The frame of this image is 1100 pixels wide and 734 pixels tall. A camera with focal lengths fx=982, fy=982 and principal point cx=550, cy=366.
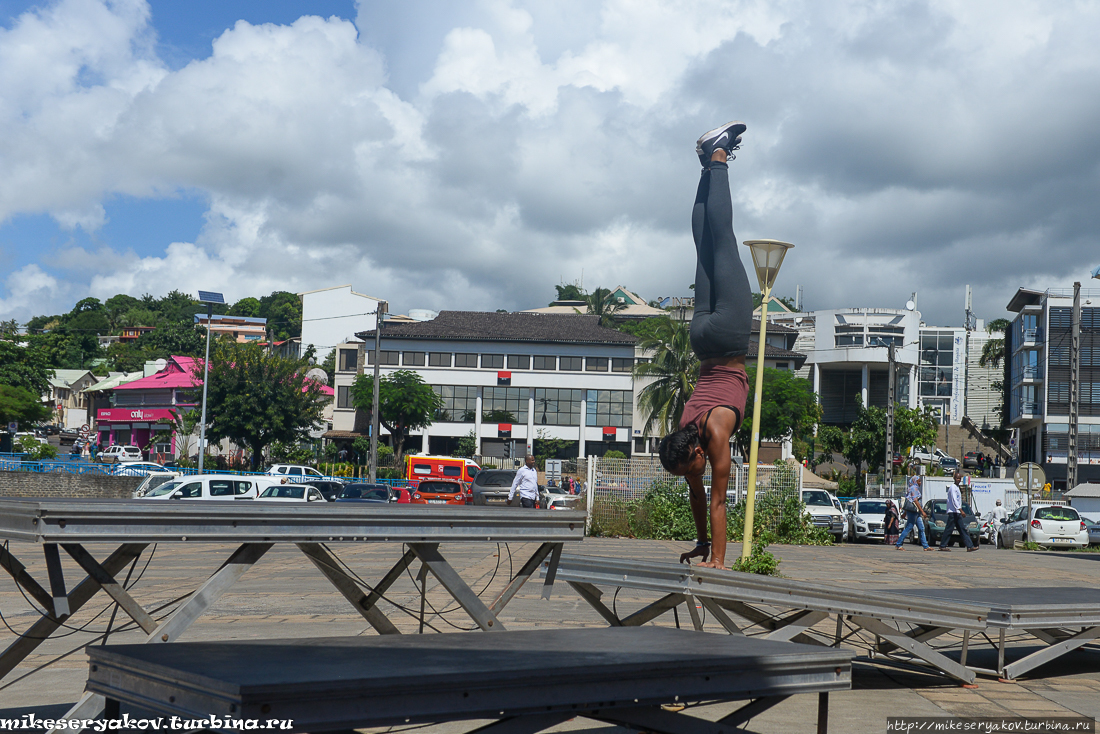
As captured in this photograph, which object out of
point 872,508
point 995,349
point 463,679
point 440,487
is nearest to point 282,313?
point 995,349

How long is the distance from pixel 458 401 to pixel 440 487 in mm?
41906

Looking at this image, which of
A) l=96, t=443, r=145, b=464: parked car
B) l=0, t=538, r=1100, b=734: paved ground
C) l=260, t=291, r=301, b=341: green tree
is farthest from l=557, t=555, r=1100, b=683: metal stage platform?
l=260, t=291, r=301, b=341: green tree

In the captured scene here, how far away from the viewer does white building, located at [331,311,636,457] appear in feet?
250

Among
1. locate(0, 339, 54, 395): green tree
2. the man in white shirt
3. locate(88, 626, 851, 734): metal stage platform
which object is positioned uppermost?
locate(0, 339, 54, 395): green tree

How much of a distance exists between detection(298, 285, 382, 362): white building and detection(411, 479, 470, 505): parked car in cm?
6218

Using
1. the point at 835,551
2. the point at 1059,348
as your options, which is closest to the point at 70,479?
the point at 835,551

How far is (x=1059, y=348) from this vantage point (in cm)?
6844

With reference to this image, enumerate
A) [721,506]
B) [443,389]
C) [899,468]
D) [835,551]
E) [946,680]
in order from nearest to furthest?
[721,506]
[946,680]
[835,551]
[899,468]
[443,389]

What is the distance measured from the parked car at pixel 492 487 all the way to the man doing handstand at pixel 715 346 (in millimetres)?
25660

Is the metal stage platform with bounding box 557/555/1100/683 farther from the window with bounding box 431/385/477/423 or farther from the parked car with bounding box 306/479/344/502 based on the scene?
the window with bounding box 431/385/477/423

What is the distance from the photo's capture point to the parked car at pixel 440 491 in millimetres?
34125

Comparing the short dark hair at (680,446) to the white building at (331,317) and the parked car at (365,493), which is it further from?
the white building at (331,317)

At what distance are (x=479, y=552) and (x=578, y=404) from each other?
5782cm

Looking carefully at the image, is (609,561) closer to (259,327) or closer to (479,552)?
(479,552)
